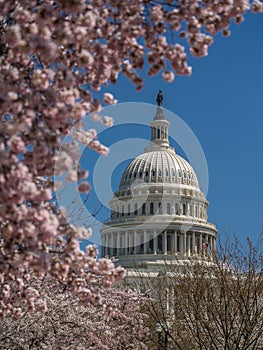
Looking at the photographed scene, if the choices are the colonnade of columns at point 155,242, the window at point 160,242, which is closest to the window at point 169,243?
the colonnade of columns at point 155,242

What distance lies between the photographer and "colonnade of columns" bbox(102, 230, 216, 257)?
102812 mm

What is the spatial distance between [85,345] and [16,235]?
13.0 metres

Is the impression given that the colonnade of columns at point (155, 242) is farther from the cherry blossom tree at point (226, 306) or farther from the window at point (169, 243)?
the cherry blossom tree at point (226, 306)

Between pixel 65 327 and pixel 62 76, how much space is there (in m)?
12.1

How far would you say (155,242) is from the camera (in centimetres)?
10350

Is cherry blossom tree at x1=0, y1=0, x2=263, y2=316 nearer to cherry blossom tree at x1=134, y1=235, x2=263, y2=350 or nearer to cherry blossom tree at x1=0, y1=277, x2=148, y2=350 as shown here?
cherry blossom tree at x1=0, y1=277, x2=148, y2=350

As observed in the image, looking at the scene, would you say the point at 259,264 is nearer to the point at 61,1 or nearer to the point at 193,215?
the point at 61,1

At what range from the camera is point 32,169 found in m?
6.32

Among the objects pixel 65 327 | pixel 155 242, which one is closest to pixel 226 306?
pixel 65 327

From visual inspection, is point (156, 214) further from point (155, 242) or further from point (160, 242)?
point (155, 242)

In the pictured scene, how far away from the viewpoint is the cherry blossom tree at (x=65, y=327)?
637 inches

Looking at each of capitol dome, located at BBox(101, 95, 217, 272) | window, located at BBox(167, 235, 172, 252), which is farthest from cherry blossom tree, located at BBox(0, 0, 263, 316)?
window, located at BBox(167, 235, 172, 252)

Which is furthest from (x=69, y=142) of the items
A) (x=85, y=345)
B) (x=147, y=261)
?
(x=147, y=261)

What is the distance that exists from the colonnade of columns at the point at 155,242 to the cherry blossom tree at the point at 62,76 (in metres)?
95.3
